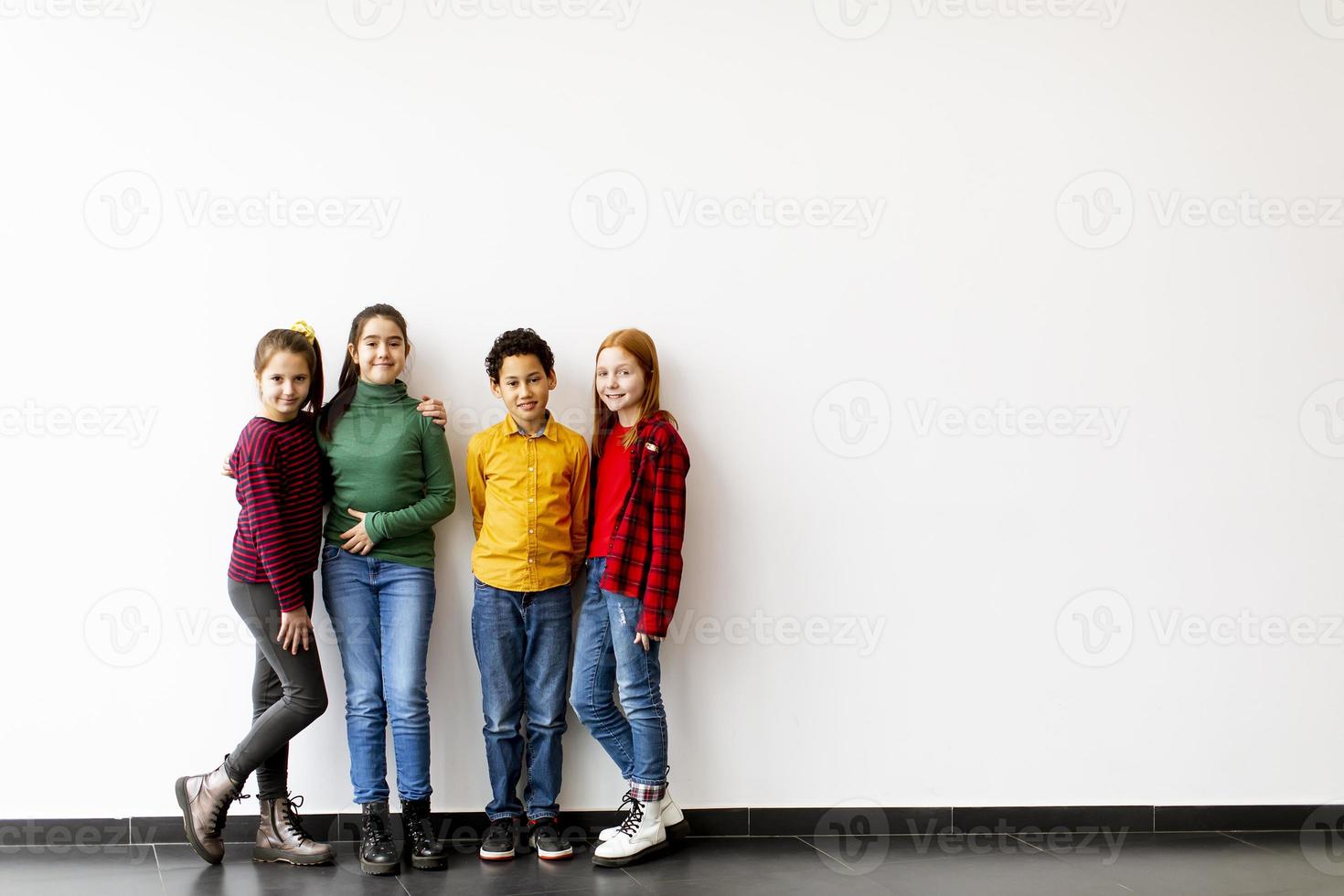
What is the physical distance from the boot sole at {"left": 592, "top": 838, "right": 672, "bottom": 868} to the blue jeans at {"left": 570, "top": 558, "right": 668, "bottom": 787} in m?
0.16

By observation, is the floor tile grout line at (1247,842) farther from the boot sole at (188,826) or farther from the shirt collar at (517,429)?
the boot sole at (188,826)

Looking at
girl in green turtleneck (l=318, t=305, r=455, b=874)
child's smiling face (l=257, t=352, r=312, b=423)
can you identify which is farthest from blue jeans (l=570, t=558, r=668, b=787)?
child's smiling face (l=257, t=352, r=312, b=423)

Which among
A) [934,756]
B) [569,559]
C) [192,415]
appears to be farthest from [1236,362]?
[192,415]

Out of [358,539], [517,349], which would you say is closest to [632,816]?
[358,539]

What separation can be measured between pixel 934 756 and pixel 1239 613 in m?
0.97

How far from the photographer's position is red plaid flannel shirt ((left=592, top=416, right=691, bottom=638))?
2.58m

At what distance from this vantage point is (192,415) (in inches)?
108

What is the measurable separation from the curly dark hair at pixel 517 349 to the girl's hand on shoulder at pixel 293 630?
763 millimetres

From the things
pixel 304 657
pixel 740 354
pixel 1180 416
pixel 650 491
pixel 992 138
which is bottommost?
pixel 304 657

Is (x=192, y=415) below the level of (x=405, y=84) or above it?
below

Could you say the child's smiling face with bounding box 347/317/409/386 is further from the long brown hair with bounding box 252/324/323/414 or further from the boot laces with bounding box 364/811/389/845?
the boot laces with bounding box 364/811/389/845

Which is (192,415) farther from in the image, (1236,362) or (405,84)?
(1236,362)

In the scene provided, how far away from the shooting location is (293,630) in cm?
251

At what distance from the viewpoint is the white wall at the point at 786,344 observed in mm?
2744
